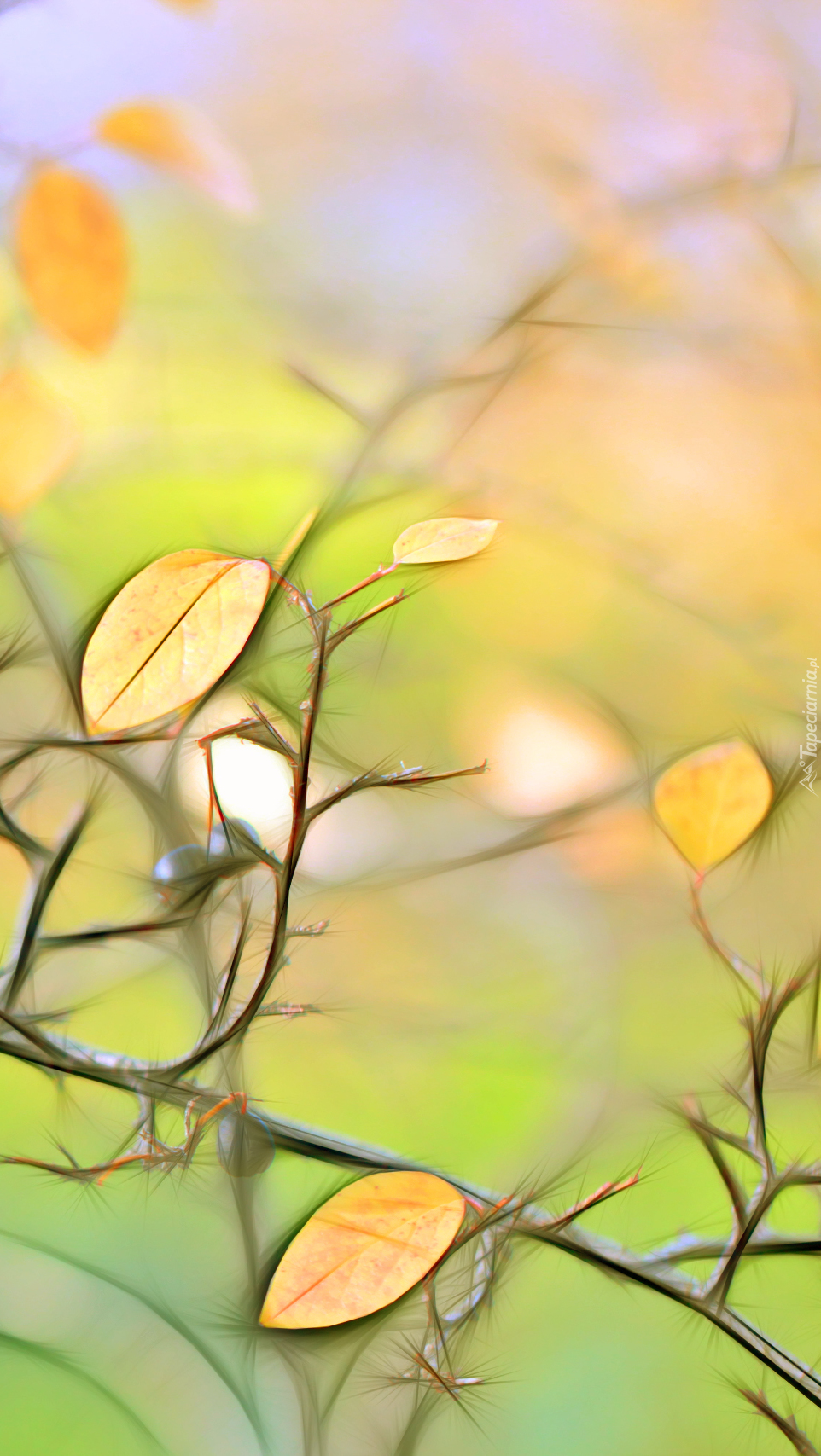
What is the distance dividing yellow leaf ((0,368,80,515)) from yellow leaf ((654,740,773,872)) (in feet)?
1.43

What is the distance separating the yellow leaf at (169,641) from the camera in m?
0.59

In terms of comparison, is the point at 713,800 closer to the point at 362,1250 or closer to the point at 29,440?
the point at 362,1250

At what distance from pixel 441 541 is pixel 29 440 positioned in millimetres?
269

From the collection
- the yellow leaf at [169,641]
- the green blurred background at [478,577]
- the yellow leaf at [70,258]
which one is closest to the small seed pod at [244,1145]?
the green blurred background at [478,577]

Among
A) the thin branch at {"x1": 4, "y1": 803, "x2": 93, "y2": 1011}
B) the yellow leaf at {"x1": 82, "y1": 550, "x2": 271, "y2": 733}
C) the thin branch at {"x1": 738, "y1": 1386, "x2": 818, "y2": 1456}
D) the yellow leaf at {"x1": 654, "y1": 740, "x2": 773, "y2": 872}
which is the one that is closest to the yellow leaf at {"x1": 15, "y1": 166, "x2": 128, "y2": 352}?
the yellow leaf at {"x1": 82, "y1": 550, "x2": 271, "y2": 733}

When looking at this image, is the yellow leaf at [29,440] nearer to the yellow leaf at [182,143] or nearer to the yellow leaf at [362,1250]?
the yellow leaf at [182,143]

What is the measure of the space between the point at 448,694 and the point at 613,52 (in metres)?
0.44

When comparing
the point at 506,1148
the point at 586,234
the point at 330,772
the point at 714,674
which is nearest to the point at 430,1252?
the point at 506,1148

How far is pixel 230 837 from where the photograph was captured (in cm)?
59

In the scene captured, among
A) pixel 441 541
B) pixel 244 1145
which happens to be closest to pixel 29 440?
pixel 441 541

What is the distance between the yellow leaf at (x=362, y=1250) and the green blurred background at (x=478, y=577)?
21 mm

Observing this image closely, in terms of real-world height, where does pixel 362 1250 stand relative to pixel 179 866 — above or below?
below

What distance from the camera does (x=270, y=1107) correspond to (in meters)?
0.58

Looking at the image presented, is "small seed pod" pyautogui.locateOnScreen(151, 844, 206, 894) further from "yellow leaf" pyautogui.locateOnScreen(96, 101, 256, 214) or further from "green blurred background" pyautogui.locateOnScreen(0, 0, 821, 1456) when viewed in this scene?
"yellow leaf" pyautogui.locateOnScreen(96, 101, 256, 214)
